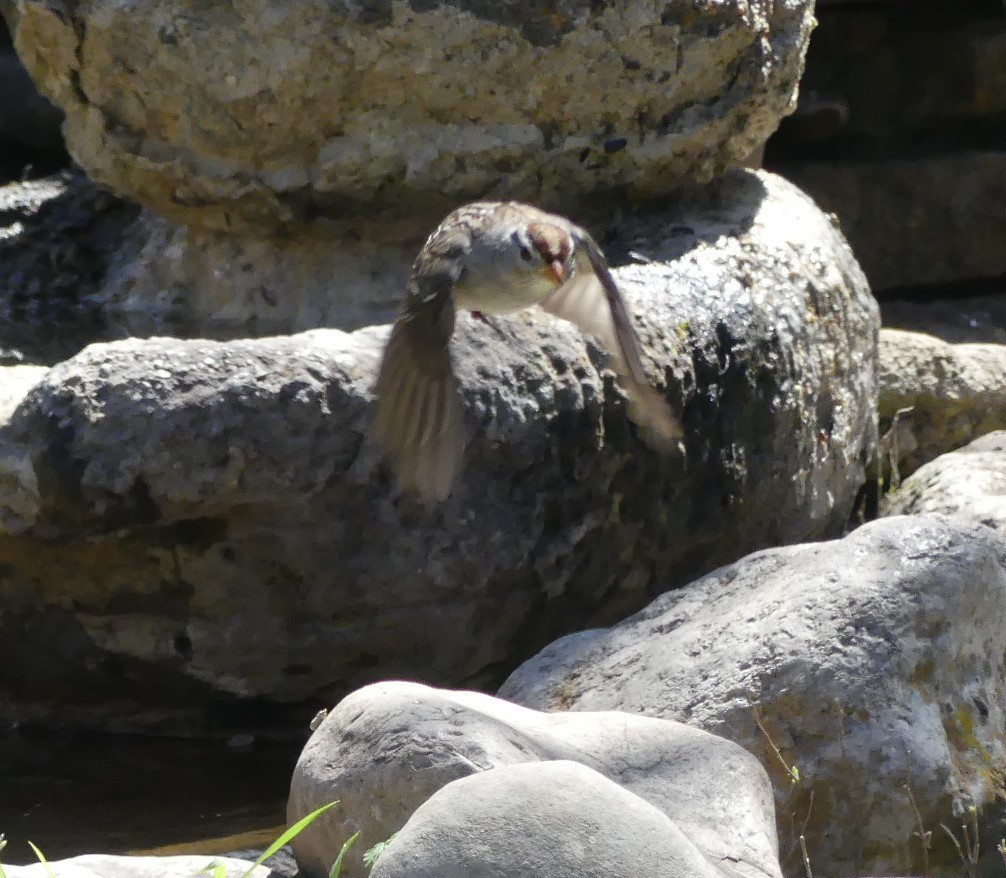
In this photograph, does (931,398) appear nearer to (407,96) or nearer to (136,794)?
(407,96)

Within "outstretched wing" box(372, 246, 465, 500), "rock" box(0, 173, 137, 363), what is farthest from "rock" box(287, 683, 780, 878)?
"rock" box(0, 173, 137, 363)

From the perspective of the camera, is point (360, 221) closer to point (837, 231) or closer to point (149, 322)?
point (149, 322)

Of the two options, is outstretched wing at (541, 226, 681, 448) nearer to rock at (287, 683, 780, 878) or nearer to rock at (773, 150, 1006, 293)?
rock at (287, 683, 780, 878)

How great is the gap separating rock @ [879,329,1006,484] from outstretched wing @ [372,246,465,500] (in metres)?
2.97

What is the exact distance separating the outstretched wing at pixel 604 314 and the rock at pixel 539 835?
134 centimetres

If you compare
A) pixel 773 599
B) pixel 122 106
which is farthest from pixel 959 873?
pixel 122 106

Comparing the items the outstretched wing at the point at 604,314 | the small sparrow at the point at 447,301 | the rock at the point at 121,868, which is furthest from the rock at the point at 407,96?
the rock at the point at 121,868

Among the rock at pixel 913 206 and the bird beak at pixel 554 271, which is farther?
the rock at pixel 913 206

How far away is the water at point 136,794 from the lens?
10.9ft

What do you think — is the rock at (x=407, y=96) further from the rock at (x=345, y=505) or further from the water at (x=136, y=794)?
the water at (x=136, y=794)

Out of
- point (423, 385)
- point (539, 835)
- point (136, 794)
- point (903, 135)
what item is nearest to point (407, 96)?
point (423, 385)

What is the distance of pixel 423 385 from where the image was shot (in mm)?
2842

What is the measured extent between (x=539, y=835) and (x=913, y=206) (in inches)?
260

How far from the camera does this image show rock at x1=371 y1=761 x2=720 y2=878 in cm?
196
